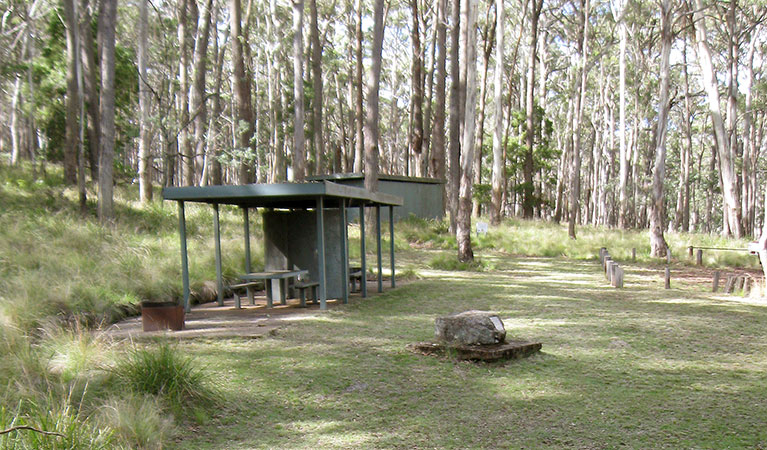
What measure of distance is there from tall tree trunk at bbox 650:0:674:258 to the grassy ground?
10.1m

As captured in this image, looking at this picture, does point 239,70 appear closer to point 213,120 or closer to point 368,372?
point 213,120

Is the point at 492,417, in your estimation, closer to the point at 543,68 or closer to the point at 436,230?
the point at 436,230

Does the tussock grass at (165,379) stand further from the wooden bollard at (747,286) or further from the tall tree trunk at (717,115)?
the tall tree trunk at (717,115)

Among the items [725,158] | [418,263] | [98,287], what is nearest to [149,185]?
[418,263]

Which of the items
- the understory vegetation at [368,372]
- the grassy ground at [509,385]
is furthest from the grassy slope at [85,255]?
the grassy ground at [509,385]

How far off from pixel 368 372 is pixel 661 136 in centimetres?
1716

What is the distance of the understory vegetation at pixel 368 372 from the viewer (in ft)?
14.6

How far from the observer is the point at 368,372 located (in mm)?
6121

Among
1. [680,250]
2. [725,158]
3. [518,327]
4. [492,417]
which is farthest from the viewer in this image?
[725,158]

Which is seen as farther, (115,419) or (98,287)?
(98,287)

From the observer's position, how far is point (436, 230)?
2388 cm

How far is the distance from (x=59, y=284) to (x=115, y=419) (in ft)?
19.0

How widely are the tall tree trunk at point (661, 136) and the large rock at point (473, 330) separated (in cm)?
1459

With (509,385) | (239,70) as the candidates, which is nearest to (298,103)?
(239,70)
